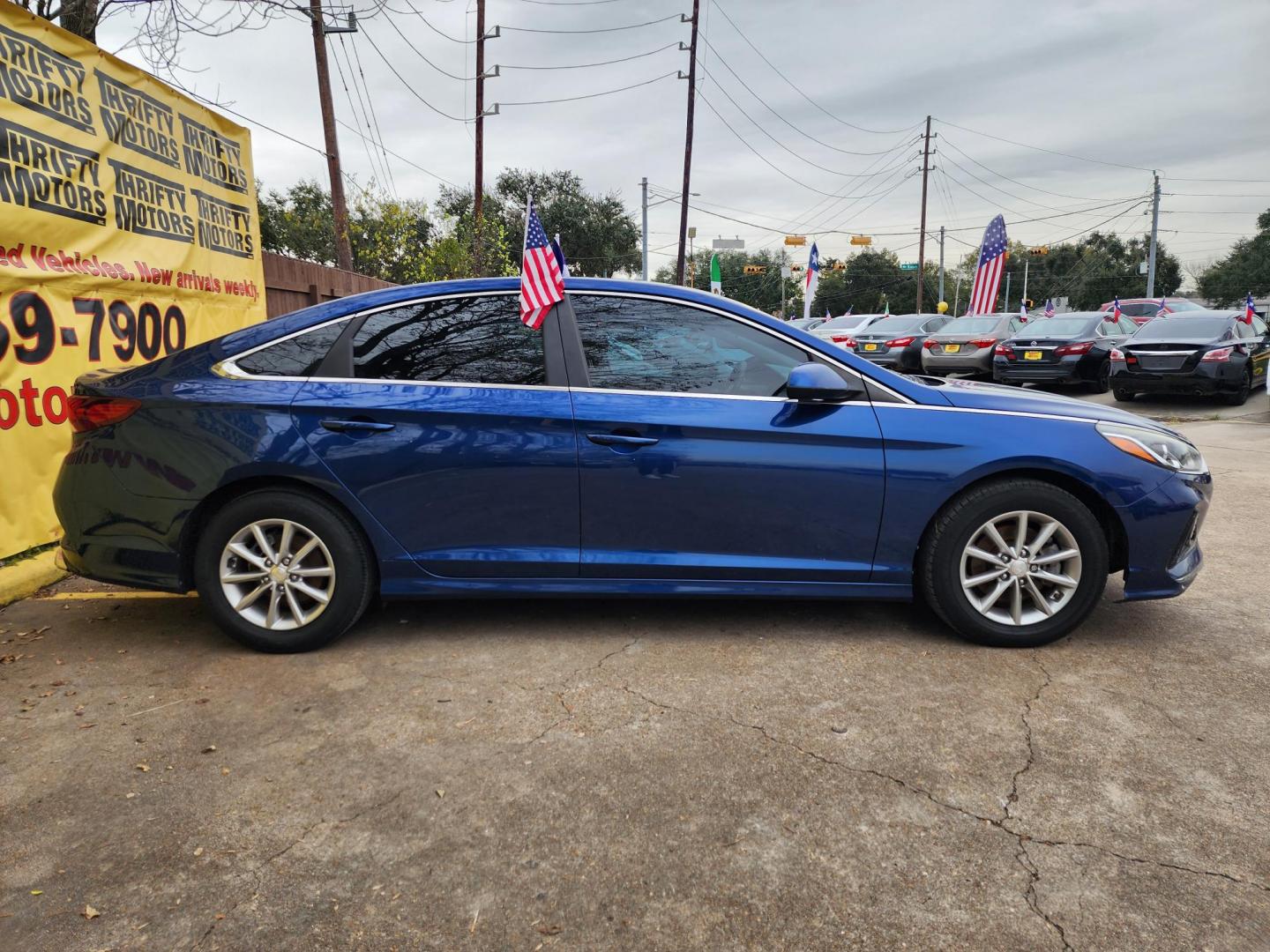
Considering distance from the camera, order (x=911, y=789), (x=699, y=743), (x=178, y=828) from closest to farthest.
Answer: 1. (x=178, y=828)
2. (x=911, y=789)
3. (x=699, y=743)

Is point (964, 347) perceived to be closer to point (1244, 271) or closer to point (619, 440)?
point (619, 440)

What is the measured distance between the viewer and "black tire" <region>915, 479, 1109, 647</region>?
3.41 meters

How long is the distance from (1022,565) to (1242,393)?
12709 millimetres

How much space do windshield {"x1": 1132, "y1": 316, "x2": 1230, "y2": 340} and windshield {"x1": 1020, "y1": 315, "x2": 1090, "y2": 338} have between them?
4.17 ft

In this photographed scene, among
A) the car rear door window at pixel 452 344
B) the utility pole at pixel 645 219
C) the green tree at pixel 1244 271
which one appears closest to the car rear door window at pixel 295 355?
the car rear door window at pixel 452 344

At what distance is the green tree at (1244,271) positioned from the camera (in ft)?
227

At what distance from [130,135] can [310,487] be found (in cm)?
375

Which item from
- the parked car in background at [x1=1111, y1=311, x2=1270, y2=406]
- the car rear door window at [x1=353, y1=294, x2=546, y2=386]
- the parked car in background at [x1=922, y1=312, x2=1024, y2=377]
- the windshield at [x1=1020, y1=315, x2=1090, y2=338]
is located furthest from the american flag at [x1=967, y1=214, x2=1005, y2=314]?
the car rear door window at [x1=353, y1=294, x2=546, y2=386]

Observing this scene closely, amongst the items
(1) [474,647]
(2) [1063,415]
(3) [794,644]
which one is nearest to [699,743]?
(3) [794,644]

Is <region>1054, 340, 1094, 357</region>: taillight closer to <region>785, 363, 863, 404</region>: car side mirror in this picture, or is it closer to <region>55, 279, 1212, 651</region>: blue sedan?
<region>55, 279, 1212, 651</region>: blue sedan

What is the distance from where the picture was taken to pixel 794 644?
3.55 metres

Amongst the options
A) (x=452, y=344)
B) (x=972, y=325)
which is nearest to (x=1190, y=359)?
(x=972, y=325)

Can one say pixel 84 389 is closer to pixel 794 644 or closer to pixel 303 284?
pixel 794 644

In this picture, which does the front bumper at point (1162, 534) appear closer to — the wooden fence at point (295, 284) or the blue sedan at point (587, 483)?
the blue sedan at point (587, 483)
